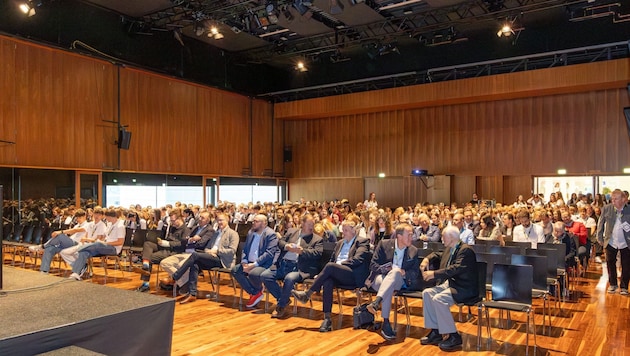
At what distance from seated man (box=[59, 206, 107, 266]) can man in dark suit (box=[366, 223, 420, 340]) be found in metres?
5.05

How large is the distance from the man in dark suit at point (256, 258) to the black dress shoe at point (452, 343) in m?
2.53

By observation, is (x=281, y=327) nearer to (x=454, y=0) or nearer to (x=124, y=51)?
(x=454, y=0)

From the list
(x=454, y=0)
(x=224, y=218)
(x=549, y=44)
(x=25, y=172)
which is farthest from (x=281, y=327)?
(x=549, y=44)

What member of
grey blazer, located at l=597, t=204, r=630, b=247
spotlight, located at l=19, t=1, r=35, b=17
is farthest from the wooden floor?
spotlight, located at l=19, t=1, r=35, b=17


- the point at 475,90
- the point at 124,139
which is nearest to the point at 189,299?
the point at 124,139

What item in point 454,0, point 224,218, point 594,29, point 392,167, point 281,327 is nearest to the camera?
point 281,327

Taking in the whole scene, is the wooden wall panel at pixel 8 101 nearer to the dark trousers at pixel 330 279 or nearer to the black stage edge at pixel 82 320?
the dark trousers at pixel 330 279

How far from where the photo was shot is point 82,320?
2.23 meters

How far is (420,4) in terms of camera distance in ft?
43.2

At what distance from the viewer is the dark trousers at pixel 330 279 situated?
17.9 ft

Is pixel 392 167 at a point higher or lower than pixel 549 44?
lower

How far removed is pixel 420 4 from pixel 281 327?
10725 millimetres

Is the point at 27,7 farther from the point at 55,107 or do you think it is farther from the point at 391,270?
the point at 391,270

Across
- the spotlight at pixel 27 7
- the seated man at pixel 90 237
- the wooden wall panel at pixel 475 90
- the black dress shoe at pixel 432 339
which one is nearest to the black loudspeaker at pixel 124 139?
the spotlight at pixel 27 7
